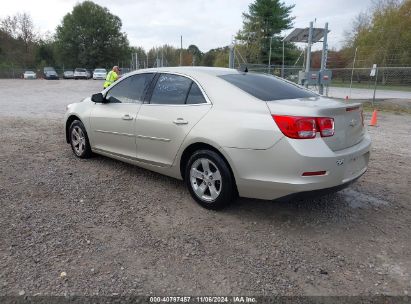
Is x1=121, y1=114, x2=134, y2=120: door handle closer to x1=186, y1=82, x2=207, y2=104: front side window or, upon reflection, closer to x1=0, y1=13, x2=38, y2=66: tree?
x1=186, y1=82, x2=207, y2=104: front side window

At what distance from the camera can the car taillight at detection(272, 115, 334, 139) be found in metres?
3.37

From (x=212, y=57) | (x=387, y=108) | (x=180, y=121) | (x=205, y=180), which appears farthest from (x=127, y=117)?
(x=212, y=57)

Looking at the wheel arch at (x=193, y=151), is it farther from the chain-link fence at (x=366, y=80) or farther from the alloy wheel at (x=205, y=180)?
the chain-link fence at (x=366, y=80)

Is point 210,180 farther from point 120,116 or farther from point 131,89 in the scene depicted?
point 131,89

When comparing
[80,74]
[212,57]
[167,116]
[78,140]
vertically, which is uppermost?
Result: [212,57]

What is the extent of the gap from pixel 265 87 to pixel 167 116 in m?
1.19

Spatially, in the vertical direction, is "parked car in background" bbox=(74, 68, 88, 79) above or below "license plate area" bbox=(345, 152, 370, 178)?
below

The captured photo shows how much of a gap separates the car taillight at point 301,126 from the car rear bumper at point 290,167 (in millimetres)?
60

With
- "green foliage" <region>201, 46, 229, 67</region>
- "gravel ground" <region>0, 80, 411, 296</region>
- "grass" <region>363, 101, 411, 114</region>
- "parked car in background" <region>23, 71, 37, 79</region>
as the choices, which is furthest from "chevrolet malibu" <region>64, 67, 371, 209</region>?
"parked car in background" <region>23, 71, 37, 79</region>

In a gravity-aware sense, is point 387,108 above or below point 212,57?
below

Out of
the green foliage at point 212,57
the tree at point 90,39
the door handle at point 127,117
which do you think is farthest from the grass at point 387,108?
the tree at point 90,39

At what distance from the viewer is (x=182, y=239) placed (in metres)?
3.44

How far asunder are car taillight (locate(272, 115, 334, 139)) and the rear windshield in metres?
0.47

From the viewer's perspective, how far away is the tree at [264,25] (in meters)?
41.6
